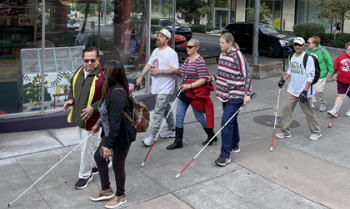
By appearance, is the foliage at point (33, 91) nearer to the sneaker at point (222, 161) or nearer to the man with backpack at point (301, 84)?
the sneaker at point (222, 161)

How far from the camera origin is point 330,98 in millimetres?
10656

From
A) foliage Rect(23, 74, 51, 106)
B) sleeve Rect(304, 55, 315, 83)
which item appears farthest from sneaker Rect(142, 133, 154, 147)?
sleeve Rect(304, 55, 315, 83)

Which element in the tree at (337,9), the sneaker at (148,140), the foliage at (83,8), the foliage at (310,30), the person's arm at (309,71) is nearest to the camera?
the sneaker at (148,140)

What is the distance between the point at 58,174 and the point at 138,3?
4734 millimetres

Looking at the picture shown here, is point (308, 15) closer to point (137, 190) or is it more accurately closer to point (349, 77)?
point (349, 77)

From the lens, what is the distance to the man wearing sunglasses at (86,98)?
480cm

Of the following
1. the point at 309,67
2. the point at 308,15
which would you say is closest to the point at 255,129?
the point at 309,67

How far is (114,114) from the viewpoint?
13.7ft

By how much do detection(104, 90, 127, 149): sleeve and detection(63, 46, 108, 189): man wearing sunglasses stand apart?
55 cm

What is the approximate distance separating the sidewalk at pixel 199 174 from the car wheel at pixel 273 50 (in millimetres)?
12415

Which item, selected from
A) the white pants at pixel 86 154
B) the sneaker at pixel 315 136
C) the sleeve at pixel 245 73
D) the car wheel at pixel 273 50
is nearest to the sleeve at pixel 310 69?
the sneaker at pixel 315 136

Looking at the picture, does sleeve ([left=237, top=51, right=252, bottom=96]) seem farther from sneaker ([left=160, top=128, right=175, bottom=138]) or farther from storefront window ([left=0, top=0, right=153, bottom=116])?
storefront window ([left=0, top=0, right=153, bottom=116])

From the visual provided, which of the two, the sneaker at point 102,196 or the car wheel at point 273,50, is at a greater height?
the car wheel at point 273,50

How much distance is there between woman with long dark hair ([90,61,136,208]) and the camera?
4195 millimetres
